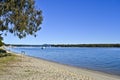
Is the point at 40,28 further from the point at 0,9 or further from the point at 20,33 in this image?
the point at 0,9

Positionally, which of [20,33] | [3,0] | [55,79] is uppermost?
[3,0]

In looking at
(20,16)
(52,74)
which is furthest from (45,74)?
(20,16)

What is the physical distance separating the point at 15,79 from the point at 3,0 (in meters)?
15.0

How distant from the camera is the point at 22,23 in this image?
133 ft

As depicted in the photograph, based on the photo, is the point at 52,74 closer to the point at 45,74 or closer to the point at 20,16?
the point at 45,74

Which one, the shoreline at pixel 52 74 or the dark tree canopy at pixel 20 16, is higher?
the dark tree canopy at pixel 20 16

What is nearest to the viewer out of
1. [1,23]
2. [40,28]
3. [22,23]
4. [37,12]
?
[1,23]

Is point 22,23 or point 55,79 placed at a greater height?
point 22,23

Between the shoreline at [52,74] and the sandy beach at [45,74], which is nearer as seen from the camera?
the sandy beach at [45,74]

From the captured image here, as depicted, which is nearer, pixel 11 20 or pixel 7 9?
pixel 7 9

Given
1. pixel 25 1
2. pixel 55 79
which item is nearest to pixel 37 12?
pixel 25 1

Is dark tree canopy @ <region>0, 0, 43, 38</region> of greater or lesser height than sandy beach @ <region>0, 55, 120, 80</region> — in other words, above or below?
above

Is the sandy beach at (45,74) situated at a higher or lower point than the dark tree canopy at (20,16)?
lower

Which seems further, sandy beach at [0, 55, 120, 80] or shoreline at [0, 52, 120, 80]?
shoreline at [0, 52, 120, 80]
